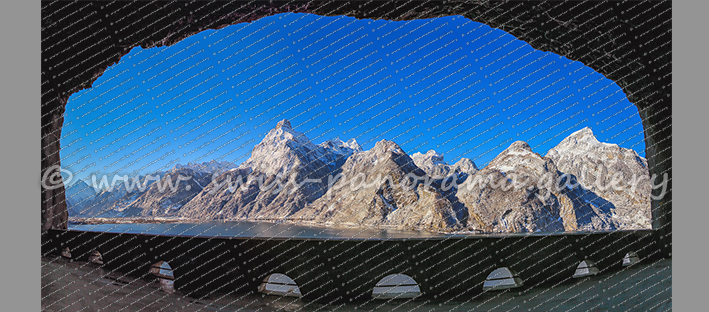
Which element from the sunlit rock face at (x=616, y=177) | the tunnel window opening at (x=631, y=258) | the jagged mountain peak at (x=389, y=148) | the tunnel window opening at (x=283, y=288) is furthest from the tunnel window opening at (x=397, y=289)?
the jagged mountain peak at (x=389, y=148)

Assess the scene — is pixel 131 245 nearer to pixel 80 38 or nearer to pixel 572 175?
pixel 80 38

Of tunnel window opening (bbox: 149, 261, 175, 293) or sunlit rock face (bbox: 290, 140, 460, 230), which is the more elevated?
tunnel window opening (bbox: 149, 261, 175, 293)

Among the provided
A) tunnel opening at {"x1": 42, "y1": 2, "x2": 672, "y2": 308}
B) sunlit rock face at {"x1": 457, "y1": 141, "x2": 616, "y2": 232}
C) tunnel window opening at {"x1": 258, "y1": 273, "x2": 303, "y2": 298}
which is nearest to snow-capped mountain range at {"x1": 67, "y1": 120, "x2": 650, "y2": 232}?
sunlit rock face at {"x1": 457, "y1": 141, "x2": 616, "y2": 232}

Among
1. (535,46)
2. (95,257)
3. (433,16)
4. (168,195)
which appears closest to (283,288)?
(95,257)

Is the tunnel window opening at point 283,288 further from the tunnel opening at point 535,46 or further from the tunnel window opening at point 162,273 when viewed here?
the tunnel opening at point 535,46

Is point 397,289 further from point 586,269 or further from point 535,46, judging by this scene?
point 535,46

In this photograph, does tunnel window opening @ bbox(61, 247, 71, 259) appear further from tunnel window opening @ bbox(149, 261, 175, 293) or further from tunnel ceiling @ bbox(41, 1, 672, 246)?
tunnel window opening @ bbox(149, 261, 175, 293)

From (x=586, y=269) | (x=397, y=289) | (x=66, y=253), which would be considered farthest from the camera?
(x=66, y=253)
